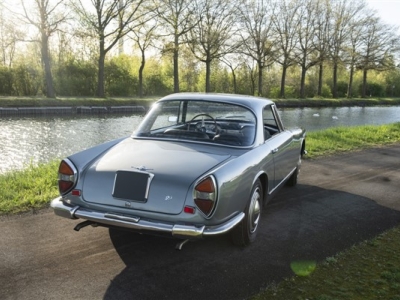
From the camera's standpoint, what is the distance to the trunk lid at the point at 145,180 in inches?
125

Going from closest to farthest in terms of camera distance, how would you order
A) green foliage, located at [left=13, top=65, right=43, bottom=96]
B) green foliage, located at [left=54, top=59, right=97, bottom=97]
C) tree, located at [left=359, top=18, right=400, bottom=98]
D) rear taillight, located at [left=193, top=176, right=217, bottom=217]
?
rear taillight, located at [left=193, top=176, right=217, bottom=217] → green foliage, located at [left=13, top=65, right=43, bottom=96] → green foliage, located at [left=54, top=59, right=97, bottom=97] → tree, located at [left=359, top=18, right=400, bottom=98]

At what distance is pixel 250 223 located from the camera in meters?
3.80

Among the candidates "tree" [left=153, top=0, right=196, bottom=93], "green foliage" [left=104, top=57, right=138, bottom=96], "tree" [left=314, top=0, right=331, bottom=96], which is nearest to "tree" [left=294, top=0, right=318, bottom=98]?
"tree" [left=314, top=0, right=331, bottom=96]

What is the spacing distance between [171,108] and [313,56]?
41.9 meters

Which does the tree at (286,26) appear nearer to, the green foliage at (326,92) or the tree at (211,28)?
the tree at (211,28)

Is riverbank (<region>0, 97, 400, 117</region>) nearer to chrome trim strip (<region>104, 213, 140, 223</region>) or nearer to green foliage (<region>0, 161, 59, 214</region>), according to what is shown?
green foliage (<region>0, 161, 59, 214</region>)

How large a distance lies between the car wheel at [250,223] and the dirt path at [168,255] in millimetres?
101

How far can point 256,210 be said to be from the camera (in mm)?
3973

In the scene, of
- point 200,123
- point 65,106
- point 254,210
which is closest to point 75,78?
point 65,106

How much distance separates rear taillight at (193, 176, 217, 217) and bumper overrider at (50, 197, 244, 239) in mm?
187

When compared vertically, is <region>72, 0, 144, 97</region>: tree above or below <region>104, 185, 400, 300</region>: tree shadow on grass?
above

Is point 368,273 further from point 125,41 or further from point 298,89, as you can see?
point 298,89

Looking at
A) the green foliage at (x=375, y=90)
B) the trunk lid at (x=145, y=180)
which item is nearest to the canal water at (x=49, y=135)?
the trunk lid at (x=145, y=180)

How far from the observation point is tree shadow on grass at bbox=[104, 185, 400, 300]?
3031 mm
